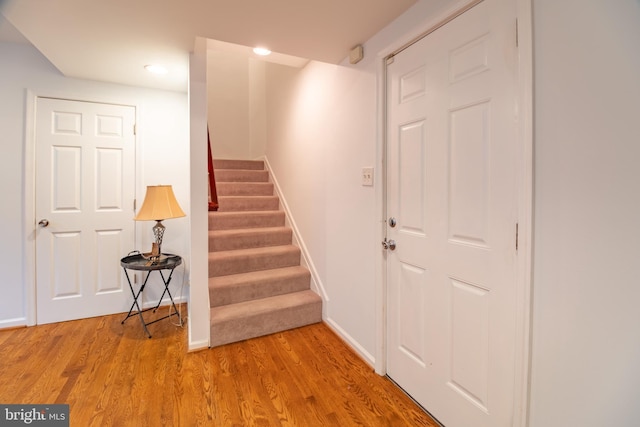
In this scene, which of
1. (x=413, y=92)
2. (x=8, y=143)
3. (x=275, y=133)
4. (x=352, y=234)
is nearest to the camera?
(x=413, y=92)

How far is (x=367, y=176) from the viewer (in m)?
2.02

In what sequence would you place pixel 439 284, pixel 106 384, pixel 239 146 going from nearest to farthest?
1. pixel 439 284
2. pixel 106 384
3. pixel 239 146

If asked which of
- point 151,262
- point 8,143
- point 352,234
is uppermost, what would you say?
point 8,143

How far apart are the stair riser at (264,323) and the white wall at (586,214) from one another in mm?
1798

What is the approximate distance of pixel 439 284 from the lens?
1.54 m

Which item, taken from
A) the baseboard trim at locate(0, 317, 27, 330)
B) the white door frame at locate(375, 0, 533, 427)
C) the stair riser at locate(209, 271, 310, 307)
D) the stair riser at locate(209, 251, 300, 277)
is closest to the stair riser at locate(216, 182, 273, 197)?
the stair riser at locate(209, 251, 300, 277)

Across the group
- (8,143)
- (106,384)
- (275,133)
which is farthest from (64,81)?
(106,384)

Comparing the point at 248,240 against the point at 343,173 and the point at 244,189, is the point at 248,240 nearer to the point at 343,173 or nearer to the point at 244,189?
the point at 244,189

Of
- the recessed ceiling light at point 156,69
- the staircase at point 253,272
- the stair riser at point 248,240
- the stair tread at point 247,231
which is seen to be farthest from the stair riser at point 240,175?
the recessed ceiling light at point 156,69

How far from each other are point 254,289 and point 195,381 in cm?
91

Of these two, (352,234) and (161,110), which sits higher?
(161,110)

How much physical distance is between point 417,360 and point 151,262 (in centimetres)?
222

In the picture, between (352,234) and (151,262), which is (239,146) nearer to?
(151,262)

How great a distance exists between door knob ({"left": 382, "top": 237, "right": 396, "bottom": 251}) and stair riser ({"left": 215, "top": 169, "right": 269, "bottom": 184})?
2.65 m
